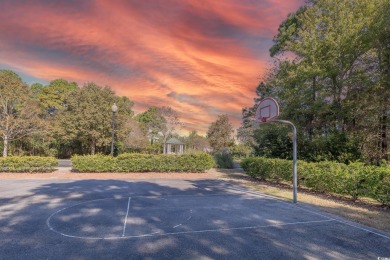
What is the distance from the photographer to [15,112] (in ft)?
73.9

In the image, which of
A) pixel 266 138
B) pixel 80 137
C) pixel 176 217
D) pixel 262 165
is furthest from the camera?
pixel 80 137

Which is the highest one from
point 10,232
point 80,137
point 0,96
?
point 0,96

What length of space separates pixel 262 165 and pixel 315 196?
4778mm

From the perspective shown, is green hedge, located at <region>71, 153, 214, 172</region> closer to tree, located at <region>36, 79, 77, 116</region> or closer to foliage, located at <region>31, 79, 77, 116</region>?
foliage, located at <region>31, 79, 77, 116</region>

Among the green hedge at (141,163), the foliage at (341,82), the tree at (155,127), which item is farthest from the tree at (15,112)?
the foliage at (341,82)

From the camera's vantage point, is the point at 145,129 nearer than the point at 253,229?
No

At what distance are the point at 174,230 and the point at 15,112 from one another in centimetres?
2473

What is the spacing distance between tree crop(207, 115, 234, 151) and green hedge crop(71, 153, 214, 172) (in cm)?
2002

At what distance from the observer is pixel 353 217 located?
260 inches

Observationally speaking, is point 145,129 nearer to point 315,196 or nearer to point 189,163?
point 189,163

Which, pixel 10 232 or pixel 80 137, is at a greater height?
pixel 80 137

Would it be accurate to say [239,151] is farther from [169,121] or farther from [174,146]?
[169,121]

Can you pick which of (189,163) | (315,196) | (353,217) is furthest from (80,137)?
(353,217)

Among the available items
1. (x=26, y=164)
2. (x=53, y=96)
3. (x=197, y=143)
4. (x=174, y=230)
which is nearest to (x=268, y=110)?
(x=174, y=230)
